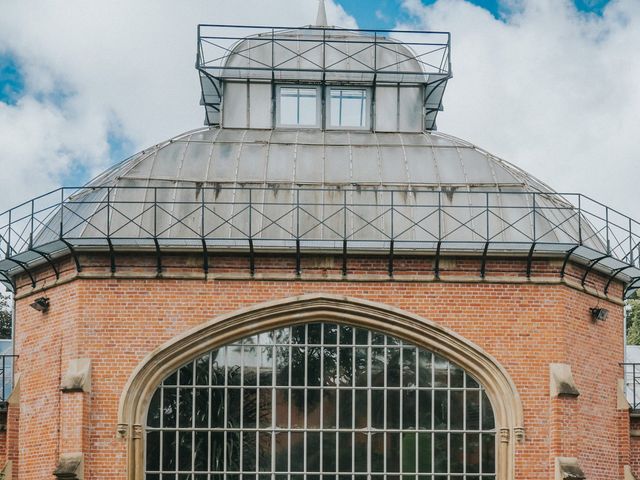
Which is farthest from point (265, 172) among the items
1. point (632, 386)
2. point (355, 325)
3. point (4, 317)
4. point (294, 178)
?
point (4, 317)

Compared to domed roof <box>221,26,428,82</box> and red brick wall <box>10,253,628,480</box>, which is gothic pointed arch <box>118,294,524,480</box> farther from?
domed roof <box>221,26,428,82</box>

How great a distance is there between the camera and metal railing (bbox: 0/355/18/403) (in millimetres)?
28672

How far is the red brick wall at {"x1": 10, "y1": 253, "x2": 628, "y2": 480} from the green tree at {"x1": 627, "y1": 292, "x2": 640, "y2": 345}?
85.0 feet

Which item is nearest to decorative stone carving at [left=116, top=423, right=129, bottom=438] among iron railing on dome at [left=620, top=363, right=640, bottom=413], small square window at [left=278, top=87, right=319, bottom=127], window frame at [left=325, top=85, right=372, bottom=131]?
small square window at [left=278, top=87, right=319, bottom=127]

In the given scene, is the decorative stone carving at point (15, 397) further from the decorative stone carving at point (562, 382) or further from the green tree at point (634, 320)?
the green tree at point (634, 320)

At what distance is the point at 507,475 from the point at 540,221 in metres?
5.76

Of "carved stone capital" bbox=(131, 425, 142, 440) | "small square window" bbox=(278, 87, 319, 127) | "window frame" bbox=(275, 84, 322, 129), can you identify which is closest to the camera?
"carved stone capital" bbox=(131, 425, 142, 440)

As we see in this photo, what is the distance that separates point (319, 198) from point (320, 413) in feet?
16.2

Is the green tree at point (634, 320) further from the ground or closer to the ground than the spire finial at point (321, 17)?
closer to the ground

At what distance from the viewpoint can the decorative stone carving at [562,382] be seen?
25.7 metres

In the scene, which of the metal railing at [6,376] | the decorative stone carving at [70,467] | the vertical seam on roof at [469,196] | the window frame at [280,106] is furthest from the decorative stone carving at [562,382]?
the metal railing at [6,376]

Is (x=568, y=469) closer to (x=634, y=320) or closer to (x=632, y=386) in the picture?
(x=632, y=386)

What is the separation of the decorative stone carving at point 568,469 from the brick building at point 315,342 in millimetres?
44

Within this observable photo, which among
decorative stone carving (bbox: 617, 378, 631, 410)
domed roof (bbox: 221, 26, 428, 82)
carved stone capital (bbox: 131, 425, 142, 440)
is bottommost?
carved stone capital (bbox: 131, 425, 142, 440)
